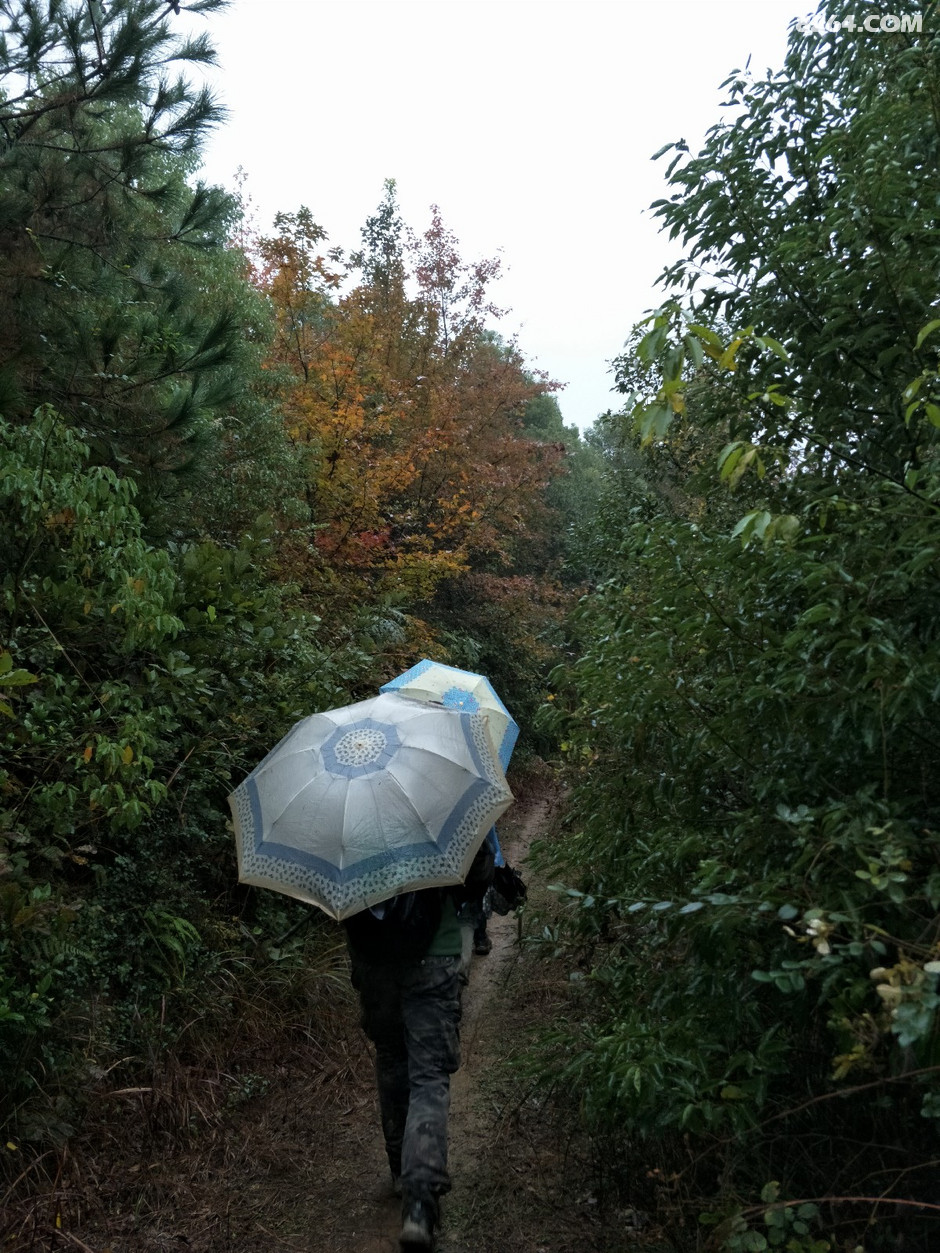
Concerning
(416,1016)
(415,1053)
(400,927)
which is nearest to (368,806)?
(400,927)

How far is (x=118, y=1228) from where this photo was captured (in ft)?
12.3

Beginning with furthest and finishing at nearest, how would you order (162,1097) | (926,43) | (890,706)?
(162,1097) < (926,43) < (890,706)

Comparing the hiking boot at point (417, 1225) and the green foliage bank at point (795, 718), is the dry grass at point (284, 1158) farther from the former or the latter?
the green foliage bank at point (795, 718)

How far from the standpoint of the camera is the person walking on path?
3559mm

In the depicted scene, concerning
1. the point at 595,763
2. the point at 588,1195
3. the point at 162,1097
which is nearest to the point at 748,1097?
the point at 588,1195

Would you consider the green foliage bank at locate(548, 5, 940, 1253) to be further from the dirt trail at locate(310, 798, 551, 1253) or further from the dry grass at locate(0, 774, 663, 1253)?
the dirt trail at locate(310, 798, 551, 1253)

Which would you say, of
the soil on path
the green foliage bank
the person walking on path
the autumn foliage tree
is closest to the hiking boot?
the person walking on path

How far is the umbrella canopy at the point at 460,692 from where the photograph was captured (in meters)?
5.54

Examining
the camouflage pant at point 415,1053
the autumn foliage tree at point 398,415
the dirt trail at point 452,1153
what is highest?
the autumn foliage tree at point 398,415

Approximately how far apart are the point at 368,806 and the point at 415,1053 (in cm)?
103

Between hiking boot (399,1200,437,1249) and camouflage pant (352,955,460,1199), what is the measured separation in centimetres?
4

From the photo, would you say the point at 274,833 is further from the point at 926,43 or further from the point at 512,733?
the point at 926,43

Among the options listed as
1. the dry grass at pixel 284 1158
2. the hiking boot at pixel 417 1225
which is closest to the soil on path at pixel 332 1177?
the dry grass at pixel 284 1158

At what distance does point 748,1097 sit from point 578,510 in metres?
23.5
